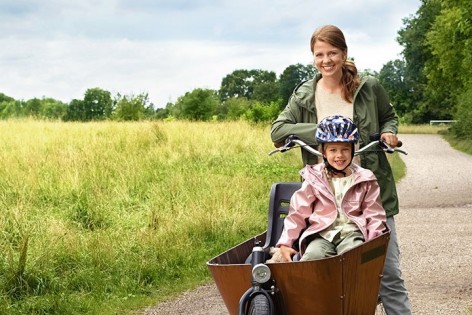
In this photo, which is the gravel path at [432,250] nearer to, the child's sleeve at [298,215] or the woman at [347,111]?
the woman at [347,111]

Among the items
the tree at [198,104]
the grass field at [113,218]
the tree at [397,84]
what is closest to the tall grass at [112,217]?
the grass field at [113,218]

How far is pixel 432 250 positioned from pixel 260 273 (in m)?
7.52

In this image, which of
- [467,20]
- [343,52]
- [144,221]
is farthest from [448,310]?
[467,20]

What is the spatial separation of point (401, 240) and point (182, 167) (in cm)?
617

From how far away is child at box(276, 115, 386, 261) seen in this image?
4145 millimetres

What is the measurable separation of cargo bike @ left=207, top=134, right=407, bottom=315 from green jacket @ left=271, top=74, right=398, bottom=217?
0.82 m

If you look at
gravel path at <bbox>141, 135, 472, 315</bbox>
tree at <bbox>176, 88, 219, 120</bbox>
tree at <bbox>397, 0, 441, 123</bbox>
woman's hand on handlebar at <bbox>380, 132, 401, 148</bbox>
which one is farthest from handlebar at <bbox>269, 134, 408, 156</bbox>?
tree at <bbox>397, 0, 441, 123</bbox>

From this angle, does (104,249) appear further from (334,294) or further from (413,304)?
(334,294)

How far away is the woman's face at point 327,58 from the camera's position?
184 inches

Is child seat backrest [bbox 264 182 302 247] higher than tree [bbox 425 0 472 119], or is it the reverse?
tree [bbox 425 0 472 119]

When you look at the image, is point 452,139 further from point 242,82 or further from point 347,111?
point 242,82

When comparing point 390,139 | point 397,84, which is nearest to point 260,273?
point 390,139

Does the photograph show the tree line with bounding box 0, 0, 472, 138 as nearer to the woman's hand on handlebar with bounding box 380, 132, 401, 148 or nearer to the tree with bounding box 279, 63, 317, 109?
the tree with bounding box 279, 63, 317, 109

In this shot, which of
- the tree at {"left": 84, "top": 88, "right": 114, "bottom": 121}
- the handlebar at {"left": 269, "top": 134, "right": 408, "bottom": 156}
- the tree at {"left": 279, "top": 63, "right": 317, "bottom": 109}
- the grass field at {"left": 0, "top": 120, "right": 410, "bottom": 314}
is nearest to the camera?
the handlebar at {"left": 269, "top": 134, "right": 408, "bottom": 156}
